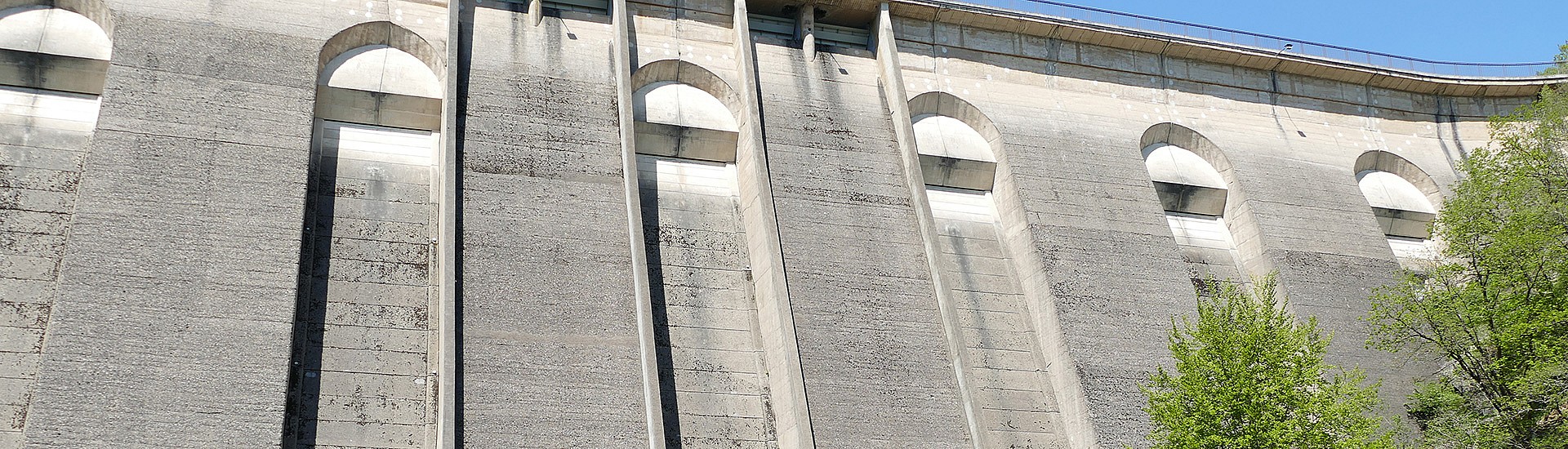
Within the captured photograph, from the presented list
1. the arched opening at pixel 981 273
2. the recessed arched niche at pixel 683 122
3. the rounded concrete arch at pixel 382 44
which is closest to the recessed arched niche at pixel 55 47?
the rounded concrete arch at pixel 382 44

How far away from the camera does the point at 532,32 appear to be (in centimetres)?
2186

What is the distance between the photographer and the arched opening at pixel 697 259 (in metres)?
18.2

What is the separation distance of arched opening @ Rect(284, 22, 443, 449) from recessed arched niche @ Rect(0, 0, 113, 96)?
3.25m

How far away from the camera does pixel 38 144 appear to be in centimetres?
1788

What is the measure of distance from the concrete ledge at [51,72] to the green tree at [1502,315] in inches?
779

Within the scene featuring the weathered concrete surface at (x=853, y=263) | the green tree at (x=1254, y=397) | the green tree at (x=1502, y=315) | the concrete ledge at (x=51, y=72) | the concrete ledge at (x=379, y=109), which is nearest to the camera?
the green tree at (x=1254, y=397)

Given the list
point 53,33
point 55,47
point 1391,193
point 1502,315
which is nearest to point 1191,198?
point 1391,193

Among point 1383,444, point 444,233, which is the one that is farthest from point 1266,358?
point 444,233

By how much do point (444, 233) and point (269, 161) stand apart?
2693mm

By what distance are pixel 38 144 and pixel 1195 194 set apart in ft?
65.7

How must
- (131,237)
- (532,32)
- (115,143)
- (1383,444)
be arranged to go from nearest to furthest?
(1383,444)
(131,237)
(115,143)
(532,32)

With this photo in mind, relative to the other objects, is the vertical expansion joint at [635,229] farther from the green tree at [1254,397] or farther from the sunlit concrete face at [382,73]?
the green tree at [1254,397]

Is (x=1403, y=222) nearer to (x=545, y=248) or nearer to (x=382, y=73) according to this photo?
(x=545, y=248)

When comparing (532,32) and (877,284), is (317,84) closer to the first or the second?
(532,32)
